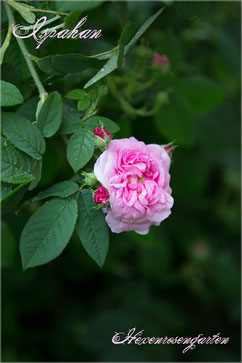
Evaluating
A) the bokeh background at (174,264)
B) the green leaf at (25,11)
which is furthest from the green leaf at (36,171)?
the bokeh background at (174,264)

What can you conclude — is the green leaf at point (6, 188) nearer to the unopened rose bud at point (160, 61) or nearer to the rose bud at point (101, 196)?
the rose bud at point (101, 196)

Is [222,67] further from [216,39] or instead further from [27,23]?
[27,23]

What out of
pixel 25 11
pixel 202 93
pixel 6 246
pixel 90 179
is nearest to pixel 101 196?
pixel 90 179

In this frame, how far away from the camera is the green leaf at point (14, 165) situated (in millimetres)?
923

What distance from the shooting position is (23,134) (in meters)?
0.95

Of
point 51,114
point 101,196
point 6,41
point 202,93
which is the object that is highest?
point 6,41

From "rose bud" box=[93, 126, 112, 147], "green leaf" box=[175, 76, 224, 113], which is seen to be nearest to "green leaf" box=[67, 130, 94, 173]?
"rose bud" box=[93, 126, 112, 147]

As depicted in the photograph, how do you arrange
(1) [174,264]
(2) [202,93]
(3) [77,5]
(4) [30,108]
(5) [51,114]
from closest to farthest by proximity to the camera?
1. (3) [77,5]
2. (5) [51,114]
3. (4) [30,108]
4. (2) [202,93]
5. (1) [174,264]

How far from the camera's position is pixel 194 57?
236 cm

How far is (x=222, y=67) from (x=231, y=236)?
87cm

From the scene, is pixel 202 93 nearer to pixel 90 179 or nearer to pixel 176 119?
pixel 176 119

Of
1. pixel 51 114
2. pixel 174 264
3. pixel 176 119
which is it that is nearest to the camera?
pixel 51 114

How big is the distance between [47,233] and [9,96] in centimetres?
27

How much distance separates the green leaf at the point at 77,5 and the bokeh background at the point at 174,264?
2.32 ft
